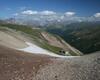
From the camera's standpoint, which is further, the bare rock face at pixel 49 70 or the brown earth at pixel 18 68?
the brown earth at pixel 18 68

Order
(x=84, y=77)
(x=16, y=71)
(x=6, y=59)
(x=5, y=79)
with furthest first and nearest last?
1. (x=6, y=59)
2. (x=16, y=71)
3. (x=5, y=79)
4. (x=84, y=77)

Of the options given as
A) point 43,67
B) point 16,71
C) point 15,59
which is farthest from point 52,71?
point 15,59

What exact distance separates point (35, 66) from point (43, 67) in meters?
1.27

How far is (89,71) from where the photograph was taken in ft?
86.6

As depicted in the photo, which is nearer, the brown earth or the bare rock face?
the bare rock face

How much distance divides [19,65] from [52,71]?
571 cm

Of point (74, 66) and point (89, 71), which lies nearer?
point (89, 71)

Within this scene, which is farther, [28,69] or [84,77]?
[28,69]

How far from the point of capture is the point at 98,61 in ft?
94.4

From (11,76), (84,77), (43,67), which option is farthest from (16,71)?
(84,77)

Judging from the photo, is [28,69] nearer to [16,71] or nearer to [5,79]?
[16,71]

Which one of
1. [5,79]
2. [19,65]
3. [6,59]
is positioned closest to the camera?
[5,79]

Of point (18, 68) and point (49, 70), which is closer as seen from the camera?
point (49, 70)

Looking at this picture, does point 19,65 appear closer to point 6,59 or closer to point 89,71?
point 6,59
